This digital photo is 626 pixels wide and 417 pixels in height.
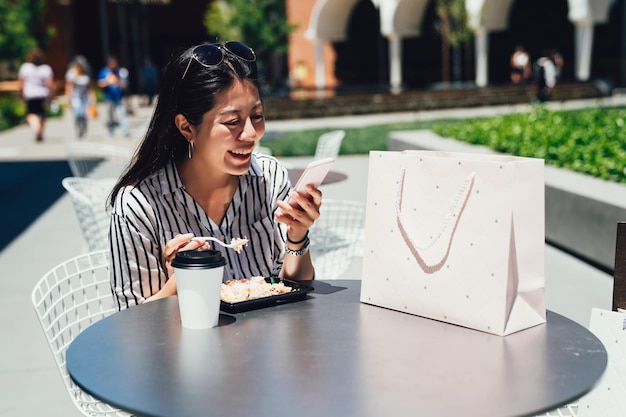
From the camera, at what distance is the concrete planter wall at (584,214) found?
6480 millimetres

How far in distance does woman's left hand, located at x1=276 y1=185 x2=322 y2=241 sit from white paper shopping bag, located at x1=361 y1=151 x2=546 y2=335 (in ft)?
0.71

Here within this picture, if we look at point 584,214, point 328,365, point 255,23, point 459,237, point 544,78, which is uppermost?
point 255,23

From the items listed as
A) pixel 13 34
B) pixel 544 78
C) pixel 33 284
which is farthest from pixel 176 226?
pixel 13 34

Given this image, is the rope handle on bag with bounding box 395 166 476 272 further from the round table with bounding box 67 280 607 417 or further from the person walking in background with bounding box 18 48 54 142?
the person walking in background with bounding box 18 48 54 142

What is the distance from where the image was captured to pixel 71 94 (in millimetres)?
18719

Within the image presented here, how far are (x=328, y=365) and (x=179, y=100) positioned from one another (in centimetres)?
111

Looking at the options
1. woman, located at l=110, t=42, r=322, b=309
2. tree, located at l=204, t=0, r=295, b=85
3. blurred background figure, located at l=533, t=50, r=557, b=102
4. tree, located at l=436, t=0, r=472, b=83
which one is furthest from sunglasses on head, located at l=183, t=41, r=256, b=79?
tree, located at l=204, t=0, r=295, b=85

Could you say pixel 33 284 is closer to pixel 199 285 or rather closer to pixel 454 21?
pixel 199 285

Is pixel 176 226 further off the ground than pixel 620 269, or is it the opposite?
pixel 176 226

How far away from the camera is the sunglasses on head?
270cm

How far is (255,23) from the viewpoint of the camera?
33.8 meters

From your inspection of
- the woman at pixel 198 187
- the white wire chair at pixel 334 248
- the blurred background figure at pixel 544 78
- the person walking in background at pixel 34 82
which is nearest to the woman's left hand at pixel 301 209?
the woman at pixel 198 187

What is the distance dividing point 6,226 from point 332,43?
33.4 m

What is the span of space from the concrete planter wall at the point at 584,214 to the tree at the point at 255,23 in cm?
2593
